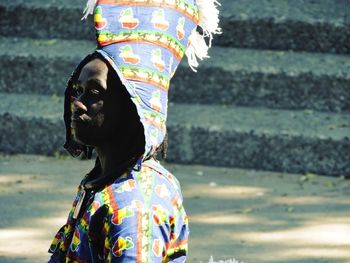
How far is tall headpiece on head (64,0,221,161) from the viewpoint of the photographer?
2.78 meters

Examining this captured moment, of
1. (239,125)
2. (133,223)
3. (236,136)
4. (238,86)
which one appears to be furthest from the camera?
(238,86)

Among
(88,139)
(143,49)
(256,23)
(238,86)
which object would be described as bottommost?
(238,86)

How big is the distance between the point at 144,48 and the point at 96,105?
0.19 metres

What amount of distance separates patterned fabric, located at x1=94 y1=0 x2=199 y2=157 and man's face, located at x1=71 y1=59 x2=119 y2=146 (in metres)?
0.05

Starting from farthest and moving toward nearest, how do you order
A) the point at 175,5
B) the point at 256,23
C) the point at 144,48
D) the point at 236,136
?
the point at 256,23
the point at 236,136
the point at 175,5
the point at 144,48

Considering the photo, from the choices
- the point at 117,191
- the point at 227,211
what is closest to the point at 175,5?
the point at 117,191

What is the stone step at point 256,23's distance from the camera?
26.9 feet

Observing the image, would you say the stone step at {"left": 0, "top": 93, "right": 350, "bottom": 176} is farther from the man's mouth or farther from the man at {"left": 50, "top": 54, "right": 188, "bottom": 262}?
the man's mouth

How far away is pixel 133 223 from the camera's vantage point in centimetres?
270

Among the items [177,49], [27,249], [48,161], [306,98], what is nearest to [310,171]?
[306,98]

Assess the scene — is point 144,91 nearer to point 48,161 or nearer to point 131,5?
point 131,5

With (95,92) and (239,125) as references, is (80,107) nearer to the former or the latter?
(95,92)

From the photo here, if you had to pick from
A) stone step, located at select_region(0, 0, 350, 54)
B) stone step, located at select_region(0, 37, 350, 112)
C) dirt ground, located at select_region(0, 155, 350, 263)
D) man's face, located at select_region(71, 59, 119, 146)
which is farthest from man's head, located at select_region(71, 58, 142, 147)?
stone step, located at select_region(0, 0, 350, 54)

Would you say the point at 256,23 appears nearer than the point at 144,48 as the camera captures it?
No
